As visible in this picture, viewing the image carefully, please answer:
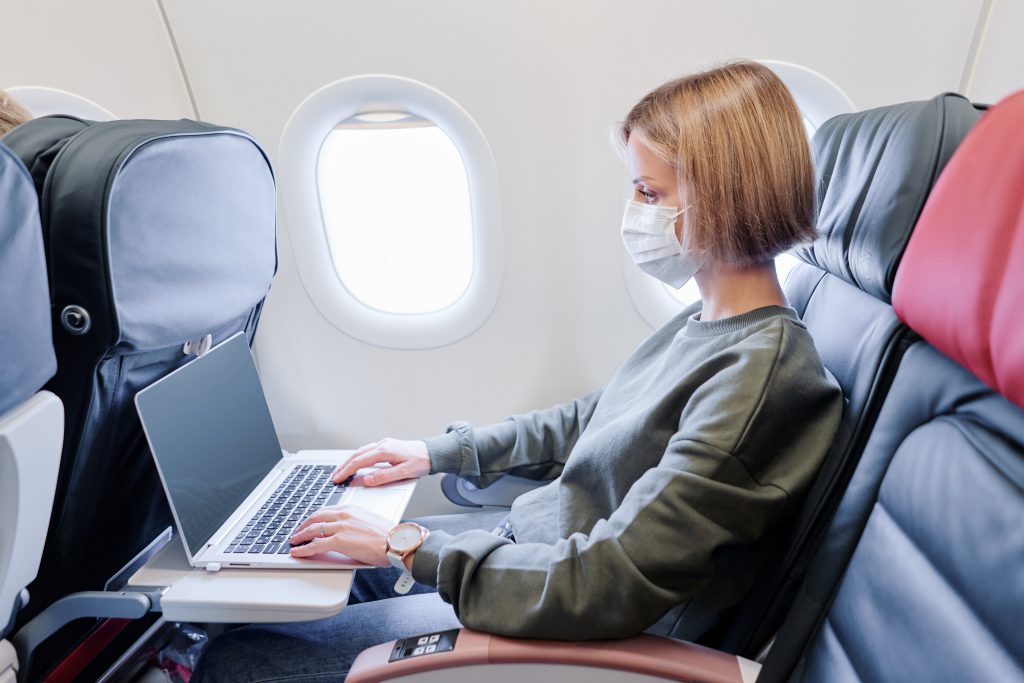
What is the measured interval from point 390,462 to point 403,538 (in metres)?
0.38

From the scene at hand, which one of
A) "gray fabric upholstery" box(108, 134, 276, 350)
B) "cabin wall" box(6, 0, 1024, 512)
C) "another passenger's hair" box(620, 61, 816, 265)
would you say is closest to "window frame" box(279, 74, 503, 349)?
"cabin wall" box(6, 0, 1024, 512)

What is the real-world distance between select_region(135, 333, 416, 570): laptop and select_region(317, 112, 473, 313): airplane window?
29.4 inches

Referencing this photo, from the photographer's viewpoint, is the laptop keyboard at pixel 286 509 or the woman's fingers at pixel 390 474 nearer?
the laptop keyboard at pixel 286 509

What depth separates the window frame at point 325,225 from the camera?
1827mm

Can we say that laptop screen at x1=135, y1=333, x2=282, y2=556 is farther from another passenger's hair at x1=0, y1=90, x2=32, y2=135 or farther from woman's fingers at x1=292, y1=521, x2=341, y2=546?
another passenger's hair at x1=0, y1=90, x2=32, y2=135

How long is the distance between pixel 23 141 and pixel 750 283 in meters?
1.16

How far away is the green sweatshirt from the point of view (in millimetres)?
919

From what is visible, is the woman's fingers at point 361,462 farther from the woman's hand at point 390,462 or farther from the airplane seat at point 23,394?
the airplane seat at point 23,394

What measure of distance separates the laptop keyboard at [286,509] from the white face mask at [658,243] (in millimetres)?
820

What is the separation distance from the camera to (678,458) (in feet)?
3.07

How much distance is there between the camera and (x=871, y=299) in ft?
3.40

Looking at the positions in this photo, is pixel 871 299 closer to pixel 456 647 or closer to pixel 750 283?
pixel 750 283

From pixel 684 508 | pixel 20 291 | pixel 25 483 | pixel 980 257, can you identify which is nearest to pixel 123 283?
pixel 20 291

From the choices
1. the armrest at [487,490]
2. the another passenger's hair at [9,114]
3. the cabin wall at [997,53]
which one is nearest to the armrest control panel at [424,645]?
the armrest at [487,490]
